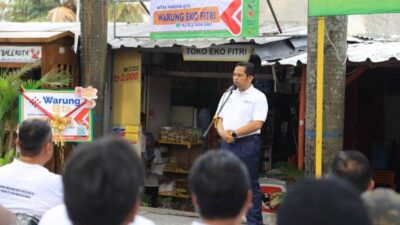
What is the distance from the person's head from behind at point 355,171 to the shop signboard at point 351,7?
7.63ft

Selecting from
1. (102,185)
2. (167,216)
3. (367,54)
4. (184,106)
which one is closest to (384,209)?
(102,185)

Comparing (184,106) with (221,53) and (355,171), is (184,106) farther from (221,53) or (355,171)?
(355,171)

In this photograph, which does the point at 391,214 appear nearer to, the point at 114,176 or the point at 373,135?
the point at 114,176

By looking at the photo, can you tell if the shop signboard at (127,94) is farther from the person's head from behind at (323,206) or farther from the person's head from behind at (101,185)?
the person's head from behind at (323,206)

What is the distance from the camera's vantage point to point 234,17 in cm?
786

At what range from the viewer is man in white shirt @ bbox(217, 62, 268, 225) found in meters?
6.38

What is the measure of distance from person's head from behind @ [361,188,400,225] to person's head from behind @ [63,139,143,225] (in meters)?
0.86

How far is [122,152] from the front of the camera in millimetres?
2119

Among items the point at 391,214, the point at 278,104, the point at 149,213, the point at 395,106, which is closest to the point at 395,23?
the point at 395,106

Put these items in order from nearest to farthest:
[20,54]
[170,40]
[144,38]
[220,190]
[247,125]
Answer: [220,190], [247,125], [170,40], [144,38], [20,54]

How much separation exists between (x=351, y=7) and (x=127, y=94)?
4632mm

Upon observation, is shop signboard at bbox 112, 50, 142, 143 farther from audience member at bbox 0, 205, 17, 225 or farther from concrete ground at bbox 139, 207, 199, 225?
audience member at bbox 0, 205, 17, 225

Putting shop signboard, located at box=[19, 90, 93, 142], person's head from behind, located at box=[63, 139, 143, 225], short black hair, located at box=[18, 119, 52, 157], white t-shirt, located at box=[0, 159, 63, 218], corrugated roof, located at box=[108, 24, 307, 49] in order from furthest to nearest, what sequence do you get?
shop signboard, located at box=[19, 90, 93, 142]
corrugated roof, located at box=[108, 24, 307, 49]
short black hair, located at box=[18, 119, 52, 157]
white t-shirt, located at box=[0, 159, 63, 218]
person's head from behind, located at box=[63, 139, 143, 225]

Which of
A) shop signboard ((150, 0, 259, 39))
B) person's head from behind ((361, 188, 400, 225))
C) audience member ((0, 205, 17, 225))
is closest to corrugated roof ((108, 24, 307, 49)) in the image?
shop signboard ((150, 0, 259, 39))
